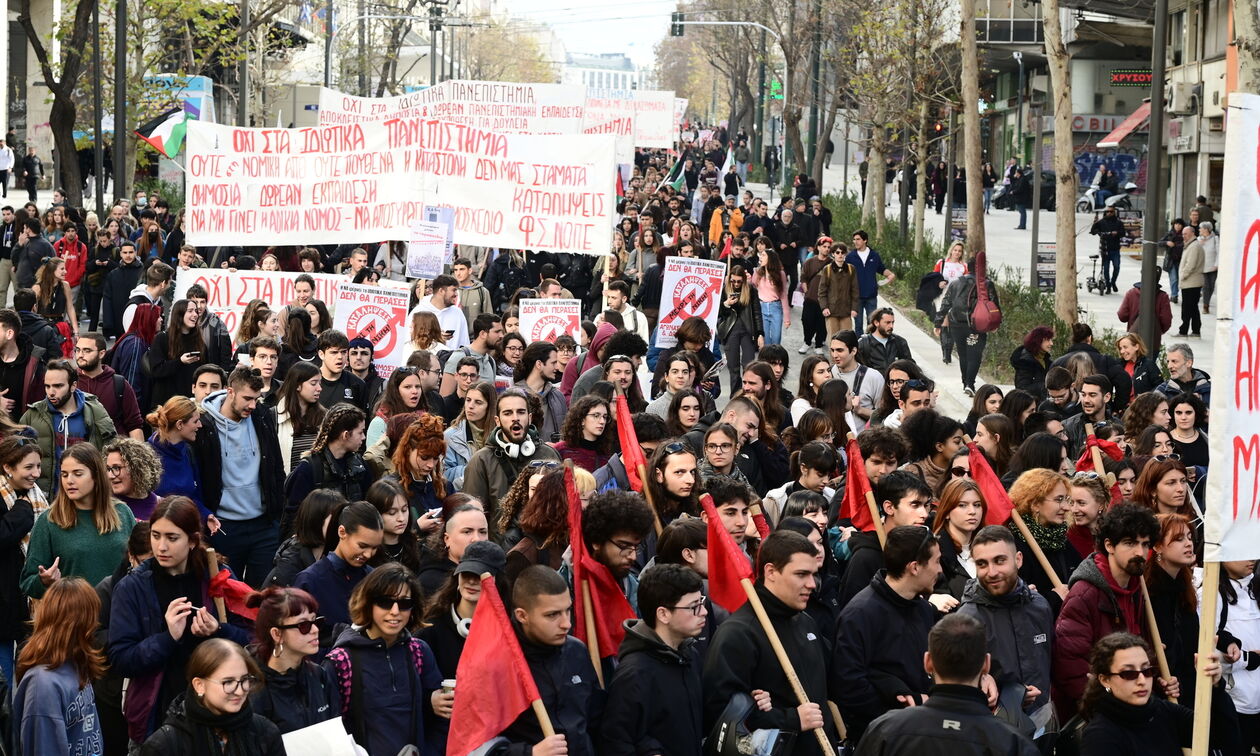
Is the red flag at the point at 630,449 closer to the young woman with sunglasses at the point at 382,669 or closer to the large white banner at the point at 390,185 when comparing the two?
the young woman with sunglasses at the point at 382,669

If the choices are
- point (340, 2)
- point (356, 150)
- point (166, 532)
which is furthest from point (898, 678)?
point (340, 2)

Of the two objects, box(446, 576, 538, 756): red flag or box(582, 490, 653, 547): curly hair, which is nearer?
box(446, 576, 538, 756): red flag

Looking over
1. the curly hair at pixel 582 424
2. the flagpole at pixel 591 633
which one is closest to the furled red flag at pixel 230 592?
the flagpole at pixel 591 633

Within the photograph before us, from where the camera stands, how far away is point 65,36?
33.7 meters

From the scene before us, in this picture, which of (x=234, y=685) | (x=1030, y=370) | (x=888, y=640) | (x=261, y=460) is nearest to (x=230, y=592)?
(x=234, y=685)

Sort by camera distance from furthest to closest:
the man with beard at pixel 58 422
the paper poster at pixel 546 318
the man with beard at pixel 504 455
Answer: the paper poster at pixel 546 318 → the man with beard at pixel 58 422 → the man with beard at pixel 504 455

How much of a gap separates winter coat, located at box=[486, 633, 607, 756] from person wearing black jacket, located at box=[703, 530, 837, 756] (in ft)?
1.46

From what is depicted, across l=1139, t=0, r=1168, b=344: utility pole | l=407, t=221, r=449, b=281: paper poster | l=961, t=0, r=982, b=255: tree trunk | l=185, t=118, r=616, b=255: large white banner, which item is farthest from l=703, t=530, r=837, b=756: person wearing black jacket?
l=961, t=0, r=982, b=255: tree trunk

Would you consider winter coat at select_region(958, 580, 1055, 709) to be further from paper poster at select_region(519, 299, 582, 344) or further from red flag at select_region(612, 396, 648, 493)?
paper poster at select_region(519, 299, 582, 344)

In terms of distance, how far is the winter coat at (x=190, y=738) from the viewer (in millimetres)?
5312

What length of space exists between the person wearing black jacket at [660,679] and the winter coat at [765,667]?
0.39 ft

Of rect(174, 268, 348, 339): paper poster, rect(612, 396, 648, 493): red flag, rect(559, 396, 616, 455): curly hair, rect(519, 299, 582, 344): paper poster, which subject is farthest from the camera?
rect(174, 268, 348, 339): paper poster

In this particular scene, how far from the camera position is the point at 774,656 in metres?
6.05

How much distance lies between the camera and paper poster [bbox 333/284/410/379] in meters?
13.4
